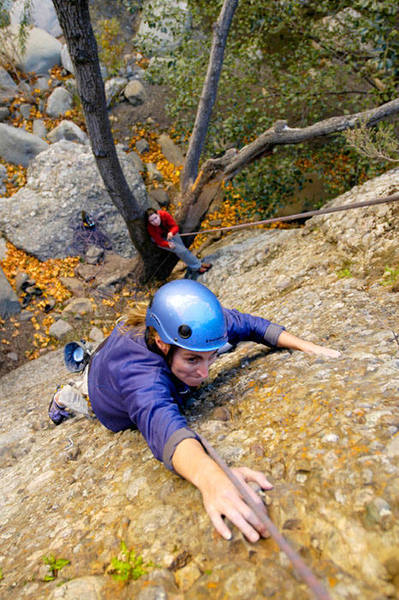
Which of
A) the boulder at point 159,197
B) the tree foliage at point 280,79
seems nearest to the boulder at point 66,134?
the boulder at point 159,197

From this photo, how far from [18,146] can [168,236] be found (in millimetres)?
6146

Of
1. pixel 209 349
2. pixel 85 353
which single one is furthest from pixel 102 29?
pixel 209 349

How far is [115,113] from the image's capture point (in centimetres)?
1280

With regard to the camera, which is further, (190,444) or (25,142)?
(25,142)

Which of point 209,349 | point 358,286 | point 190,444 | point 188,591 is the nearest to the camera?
point 188,591

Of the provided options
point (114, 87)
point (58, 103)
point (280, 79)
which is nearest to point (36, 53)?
point (58, 103)

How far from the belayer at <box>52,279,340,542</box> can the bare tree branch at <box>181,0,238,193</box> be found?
5803 millimetres

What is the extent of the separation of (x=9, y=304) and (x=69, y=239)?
212 centimetres

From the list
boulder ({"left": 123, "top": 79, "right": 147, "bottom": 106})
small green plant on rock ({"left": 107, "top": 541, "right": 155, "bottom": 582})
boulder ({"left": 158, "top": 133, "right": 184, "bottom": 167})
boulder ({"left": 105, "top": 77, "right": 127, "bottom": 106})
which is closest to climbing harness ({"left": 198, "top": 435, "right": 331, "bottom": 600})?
small green plant on rock ({"left": 107, "top": 541, "right": 155, "bottom": 582})

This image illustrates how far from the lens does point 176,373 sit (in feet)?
8.45

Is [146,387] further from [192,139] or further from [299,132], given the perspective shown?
[192,139]

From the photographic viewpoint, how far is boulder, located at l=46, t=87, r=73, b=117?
1228 centimetres

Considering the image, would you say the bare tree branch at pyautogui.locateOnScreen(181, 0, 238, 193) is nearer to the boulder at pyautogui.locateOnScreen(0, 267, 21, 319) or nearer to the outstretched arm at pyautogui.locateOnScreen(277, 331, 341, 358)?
the boulder at pyautogui.locateOnScreen(0, 267, 21, 319)

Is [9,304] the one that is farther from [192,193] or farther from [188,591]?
[188,591]
